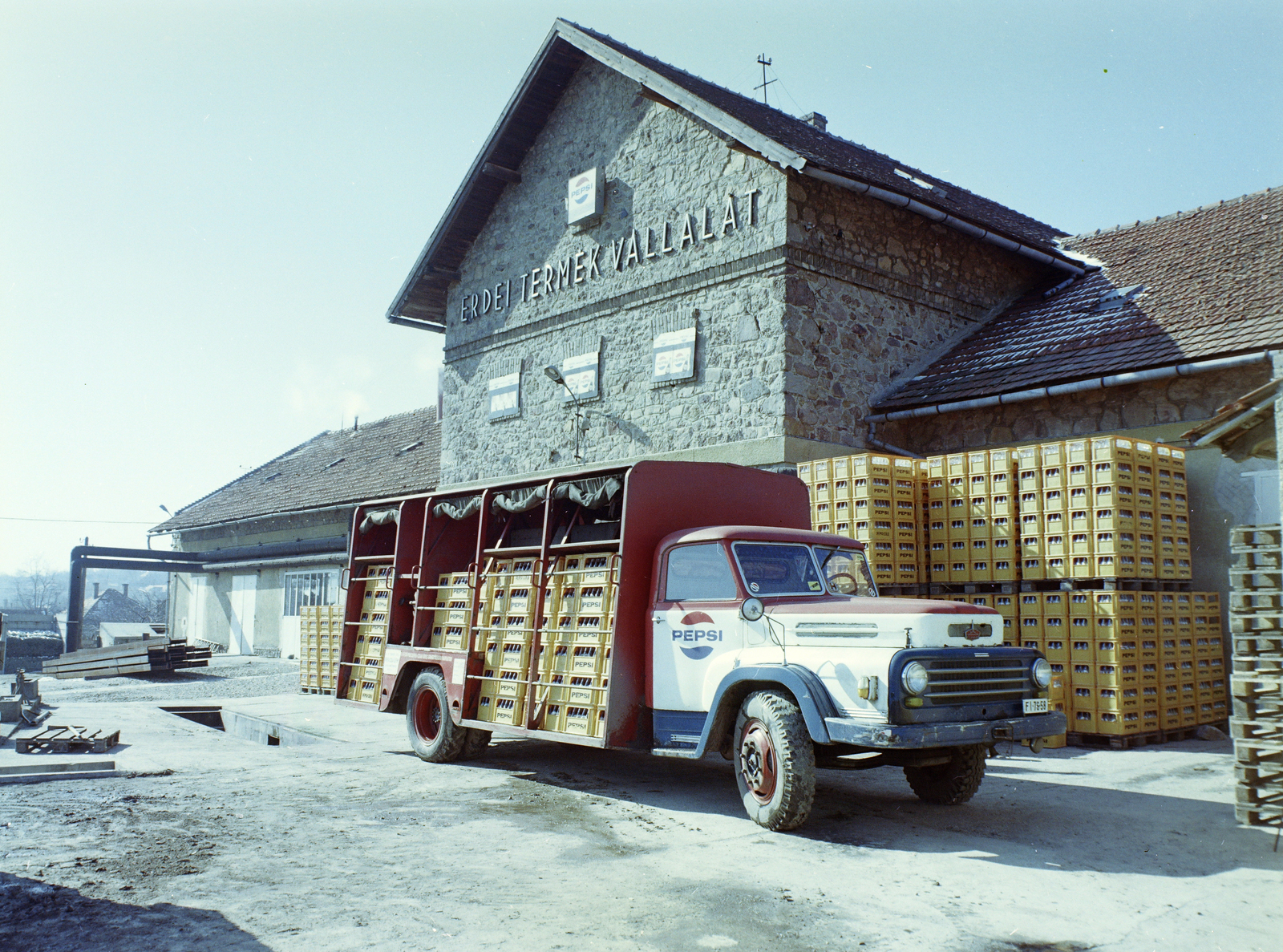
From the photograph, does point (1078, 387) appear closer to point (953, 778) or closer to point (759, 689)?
point (953, 778)

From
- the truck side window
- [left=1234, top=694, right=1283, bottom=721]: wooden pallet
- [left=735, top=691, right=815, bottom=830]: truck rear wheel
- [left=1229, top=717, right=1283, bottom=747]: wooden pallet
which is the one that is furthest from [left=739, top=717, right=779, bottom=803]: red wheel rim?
[left=1234, top=694, right=1283, bottom=721]: wooden pallet

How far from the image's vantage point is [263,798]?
28.5 feet

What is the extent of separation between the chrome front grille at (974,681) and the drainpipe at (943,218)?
30.2ft

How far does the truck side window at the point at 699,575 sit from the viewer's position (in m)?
8.33

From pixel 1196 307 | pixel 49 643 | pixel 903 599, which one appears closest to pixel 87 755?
pixel 903 599

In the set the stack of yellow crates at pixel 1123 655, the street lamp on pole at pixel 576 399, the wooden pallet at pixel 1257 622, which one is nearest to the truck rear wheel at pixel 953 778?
the wooden pallet at pixel 1257 622

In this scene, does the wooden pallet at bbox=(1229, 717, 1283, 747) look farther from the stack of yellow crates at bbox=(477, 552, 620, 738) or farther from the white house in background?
the white house in background

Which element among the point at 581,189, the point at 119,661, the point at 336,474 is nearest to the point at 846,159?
the point at 581,189

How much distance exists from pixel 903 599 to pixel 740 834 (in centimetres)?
210

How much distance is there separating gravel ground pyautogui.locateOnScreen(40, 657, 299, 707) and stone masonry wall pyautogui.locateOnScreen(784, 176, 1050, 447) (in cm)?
1173

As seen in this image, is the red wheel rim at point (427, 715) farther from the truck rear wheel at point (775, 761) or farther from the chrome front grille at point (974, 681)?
the chrome front grille at point (974, 681)

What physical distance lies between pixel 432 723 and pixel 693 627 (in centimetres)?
419

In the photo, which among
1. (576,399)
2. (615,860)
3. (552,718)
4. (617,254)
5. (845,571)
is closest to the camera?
(615,860)

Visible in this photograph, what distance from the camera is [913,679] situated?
694 cm
